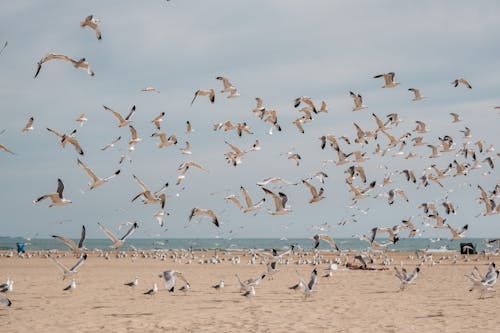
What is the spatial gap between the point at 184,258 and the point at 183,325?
3564 cm

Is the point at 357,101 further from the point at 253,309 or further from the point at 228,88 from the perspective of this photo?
the point at 253,309

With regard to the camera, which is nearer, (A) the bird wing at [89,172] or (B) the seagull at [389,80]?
(A) the bird wing at [89,172]

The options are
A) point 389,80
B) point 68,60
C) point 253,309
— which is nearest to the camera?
point 253,309

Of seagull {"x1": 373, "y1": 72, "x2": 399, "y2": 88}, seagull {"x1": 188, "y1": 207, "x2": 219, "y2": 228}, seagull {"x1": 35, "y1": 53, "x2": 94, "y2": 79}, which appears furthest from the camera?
seagull {"x1": 373, "y1": 72, "x2": 399, "y2": 88}

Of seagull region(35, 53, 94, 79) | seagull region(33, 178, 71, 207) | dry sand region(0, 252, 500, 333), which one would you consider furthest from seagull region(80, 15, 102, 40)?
dry sand region(0, 252, 500, 333)

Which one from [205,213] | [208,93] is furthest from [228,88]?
[205,213]

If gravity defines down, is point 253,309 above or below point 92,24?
below

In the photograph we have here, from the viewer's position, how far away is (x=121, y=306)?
18.0m

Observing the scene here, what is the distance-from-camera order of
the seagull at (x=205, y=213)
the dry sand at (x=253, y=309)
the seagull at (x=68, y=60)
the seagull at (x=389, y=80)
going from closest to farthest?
1. the dry sand at (x=253, y=309)
2. the seagull at (x=68, y=60)
3. the seagull at (x=205, y=213)
4. the seagull at (x=389, y=80)

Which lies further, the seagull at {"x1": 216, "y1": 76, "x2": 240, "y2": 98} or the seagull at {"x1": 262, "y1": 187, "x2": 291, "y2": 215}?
the seagull at {"x1": 216, "y1": 76, "x2": 240, "y2": 98}

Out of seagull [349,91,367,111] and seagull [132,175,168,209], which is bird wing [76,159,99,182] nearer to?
seagull [132,175,168,209]

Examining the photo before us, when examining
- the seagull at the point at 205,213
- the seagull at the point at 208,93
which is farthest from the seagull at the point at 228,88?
the seagull at the point at 205,213

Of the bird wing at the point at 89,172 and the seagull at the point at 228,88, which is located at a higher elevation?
the seagull at the point at 228,88

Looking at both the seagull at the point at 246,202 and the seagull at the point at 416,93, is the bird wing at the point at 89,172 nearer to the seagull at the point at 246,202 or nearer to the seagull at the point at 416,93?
the seagull at the point at 246,202
